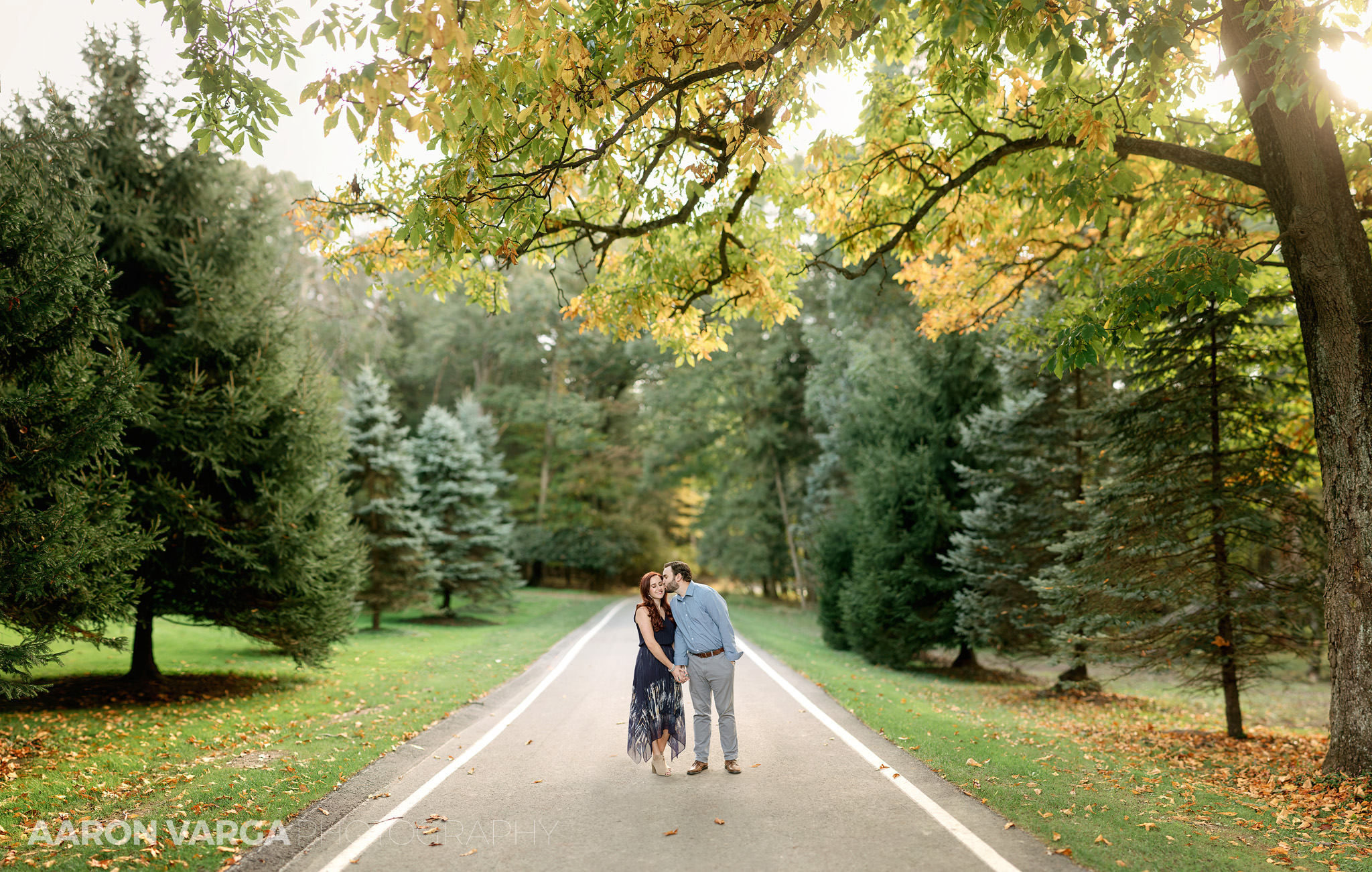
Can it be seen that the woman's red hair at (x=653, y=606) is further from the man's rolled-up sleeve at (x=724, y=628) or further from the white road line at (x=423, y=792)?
the white road line at (x=423, y=792)

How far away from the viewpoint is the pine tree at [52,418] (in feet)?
23.2

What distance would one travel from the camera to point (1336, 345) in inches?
259

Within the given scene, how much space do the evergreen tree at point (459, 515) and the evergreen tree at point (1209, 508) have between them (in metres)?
19.1

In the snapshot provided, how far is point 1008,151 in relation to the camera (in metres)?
7.69

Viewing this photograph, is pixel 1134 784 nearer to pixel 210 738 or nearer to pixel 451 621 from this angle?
pixel 210 738

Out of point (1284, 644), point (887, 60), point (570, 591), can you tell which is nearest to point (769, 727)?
point (1284, 644)

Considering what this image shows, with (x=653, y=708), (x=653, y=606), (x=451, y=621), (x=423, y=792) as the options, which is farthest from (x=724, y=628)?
(x=451, y=621)

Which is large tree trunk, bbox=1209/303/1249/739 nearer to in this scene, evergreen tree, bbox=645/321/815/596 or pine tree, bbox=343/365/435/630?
pine tree, bbox=343/365/435/630

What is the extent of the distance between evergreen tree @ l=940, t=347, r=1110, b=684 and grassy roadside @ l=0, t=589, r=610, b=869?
9027 millimetres

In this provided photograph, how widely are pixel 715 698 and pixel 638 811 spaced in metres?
1.33

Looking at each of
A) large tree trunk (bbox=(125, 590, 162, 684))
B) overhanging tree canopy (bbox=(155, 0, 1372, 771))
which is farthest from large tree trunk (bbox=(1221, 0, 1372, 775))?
large tree trunk (bbox=(125, 590, 162, 684))

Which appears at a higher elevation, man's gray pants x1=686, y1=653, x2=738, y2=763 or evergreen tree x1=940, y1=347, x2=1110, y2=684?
evergreen tree x1=940, y1=347, x2=1110, y2=684

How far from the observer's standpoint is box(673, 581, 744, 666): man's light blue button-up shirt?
6660 mm

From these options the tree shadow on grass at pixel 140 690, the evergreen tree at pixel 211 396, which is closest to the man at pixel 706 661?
the evergreen tree at pixel 211 396
